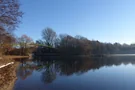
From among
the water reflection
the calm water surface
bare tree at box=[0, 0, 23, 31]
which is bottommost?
the calm water surface

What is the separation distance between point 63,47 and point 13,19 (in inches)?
2441

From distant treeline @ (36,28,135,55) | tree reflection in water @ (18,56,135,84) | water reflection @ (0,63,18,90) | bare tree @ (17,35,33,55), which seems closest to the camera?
water reflection @ (0,63,18,90)

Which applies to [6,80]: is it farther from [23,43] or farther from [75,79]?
[23,43]

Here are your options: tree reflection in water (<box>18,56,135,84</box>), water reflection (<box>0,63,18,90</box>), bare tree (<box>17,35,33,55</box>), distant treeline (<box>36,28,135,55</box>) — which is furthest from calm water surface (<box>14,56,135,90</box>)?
distant treeline (<box>36,28,135,55</box>)

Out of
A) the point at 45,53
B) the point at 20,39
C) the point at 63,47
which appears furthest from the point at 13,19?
the point at 45,53

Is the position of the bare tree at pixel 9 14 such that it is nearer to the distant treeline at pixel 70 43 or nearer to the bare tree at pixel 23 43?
the bare tree at pixel 23 43

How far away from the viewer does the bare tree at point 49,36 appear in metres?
76.1

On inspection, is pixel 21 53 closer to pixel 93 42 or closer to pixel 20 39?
pixel 20 39

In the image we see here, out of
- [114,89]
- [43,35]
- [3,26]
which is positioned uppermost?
[43,35]

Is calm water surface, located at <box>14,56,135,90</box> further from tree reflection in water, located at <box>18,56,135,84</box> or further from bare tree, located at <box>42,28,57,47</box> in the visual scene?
bare tree, located at <box>42,28,57,47</box>

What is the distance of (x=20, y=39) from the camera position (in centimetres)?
5678

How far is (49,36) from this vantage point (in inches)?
3029

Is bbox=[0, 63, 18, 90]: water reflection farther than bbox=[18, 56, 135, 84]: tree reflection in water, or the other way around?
bbox=[18, 56, 135, 84]: tree reflection in water

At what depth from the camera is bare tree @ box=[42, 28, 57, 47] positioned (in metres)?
76.1
